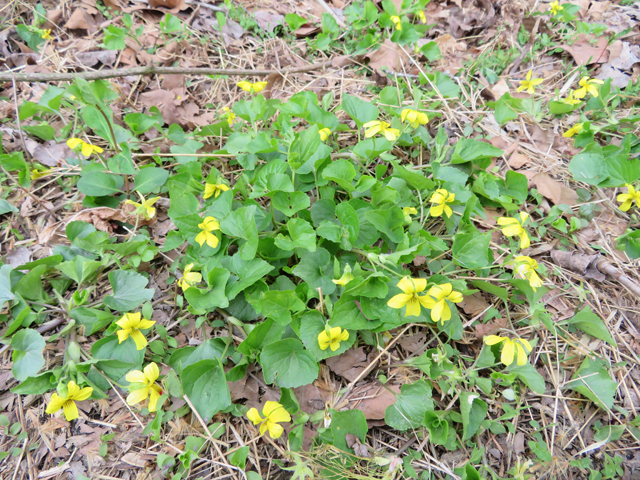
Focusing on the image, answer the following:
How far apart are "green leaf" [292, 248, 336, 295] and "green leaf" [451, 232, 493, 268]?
654 millimetres

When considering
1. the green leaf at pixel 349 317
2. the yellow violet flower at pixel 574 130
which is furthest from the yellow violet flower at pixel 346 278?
the yellow violet flower at pixel 574 130

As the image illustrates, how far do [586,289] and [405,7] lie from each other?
2.73 metres

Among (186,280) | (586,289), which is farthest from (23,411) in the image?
(586,289)

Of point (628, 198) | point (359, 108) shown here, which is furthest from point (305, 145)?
point (628, 198)

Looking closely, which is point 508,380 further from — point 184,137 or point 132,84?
point 132,84

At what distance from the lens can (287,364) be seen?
1.62m

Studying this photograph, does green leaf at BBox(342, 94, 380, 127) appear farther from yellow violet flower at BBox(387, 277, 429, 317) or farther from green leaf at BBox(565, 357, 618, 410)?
green leaf at BBox(565, 357, 618, 410)

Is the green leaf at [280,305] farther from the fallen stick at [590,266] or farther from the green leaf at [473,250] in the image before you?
the fallen stick at [590,266]

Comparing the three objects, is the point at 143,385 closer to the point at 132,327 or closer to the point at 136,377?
the point at 136,377

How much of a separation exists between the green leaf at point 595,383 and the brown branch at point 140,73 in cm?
281

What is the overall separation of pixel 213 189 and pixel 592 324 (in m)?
2.12

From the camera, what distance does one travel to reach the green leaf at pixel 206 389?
1.56 meters

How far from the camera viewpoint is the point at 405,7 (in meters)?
3.13

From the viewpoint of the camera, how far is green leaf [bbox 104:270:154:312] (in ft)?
5.82
